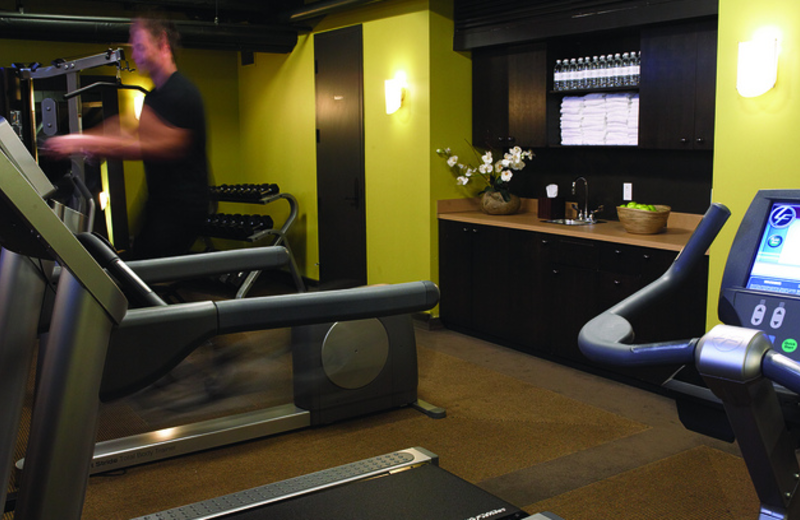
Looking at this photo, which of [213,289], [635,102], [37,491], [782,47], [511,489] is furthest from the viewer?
[213,289]

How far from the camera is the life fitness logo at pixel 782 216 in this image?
166 centimetres

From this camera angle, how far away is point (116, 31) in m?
6.46

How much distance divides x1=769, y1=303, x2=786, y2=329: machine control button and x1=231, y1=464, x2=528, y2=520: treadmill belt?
29.7 inches

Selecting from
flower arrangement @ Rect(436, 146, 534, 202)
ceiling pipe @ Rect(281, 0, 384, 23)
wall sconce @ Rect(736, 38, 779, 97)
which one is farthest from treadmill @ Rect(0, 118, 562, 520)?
ceiling pipe @ Rect(281, 0, 384, 23)

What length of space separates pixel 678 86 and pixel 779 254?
305 centimetres

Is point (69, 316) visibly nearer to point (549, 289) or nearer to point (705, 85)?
point (705, 85)

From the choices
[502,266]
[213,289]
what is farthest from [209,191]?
[213,289]

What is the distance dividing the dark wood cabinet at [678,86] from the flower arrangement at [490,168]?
108cm

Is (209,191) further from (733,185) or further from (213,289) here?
(213,289)

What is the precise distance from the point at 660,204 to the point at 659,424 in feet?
5.46

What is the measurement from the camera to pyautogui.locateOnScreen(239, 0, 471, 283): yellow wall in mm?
5801

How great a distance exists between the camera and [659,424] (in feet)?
12.7

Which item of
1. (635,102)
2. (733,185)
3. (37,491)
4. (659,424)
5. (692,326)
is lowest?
(659,424)

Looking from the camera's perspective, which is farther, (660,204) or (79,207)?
(79,207)
